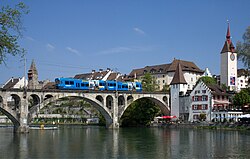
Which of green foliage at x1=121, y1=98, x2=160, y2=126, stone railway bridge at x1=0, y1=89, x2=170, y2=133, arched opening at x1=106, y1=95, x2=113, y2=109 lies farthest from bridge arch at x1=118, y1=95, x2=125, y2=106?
green foliage at x1=121, y1=98, x2=160, y2=126

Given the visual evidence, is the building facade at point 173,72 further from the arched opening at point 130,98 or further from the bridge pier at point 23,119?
the bridge pier at point 23,119

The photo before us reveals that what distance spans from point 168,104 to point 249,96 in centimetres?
2041

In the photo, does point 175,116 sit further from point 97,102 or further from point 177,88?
point 97,102

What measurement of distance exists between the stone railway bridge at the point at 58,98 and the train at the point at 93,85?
1049 millimetres

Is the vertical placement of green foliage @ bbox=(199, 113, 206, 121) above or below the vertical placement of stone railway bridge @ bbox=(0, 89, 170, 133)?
below

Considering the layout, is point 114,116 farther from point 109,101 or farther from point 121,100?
point 121,100

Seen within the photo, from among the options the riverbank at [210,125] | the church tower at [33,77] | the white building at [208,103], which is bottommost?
the riverbank at [210,125]

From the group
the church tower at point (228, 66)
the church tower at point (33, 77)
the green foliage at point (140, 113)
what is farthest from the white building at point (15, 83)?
the church tower at point (228, 66)

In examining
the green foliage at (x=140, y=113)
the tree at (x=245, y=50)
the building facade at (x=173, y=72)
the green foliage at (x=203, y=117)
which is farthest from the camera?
the building facade at (x=173, y=72)

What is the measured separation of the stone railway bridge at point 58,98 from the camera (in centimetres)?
6625

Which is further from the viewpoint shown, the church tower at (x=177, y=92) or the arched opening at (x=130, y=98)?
the church tower at (x=177, y=92)

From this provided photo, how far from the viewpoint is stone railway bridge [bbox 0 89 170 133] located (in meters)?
66.2

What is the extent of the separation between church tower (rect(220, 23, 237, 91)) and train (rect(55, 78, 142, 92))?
108ft

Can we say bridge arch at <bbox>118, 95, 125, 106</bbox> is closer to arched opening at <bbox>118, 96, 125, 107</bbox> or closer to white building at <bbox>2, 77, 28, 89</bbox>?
arched opening at <bbox>118, 96, 125, 107</bbox>
